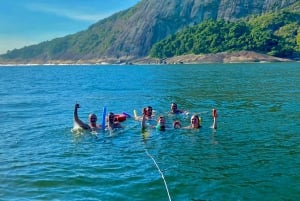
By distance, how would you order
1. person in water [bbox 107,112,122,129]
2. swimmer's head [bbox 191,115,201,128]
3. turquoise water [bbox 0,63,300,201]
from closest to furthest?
1. turquoise water [bbox 0,63,300,201]
2. swimmer's head [bbox 191,115,201,128]
3. person in water [bbox 107,112,122,129]

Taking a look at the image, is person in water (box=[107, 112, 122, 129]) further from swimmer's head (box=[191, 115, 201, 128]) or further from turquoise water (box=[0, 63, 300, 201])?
swimmer's head (box=[191, 115, 201, 128])

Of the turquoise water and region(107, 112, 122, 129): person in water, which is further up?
region(107, 112, 122, 129): person in water

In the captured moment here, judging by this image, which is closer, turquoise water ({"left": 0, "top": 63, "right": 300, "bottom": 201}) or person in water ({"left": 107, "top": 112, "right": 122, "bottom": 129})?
turquoise water ({"left": 0, "top": 63, "right": 300, "bottom": 201})

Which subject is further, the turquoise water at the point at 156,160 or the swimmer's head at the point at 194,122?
the swimmer's head at the point at 194,122

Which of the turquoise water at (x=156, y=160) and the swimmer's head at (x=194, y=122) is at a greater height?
the swimmer's head at (x=194, y=122)

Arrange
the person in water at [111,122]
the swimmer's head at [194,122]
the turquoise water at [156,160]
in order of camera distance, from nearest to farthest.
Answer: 1. the turquoise water at [156,160]
2. the swimmer's head at [194,122]
3. the person in water at [111,122]

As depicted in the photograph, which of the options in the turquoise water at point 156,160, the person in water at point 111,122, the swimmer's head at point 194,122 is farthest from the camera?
the person in water at point 111,122

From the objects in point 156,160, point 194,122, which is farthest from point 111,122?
point 156,160

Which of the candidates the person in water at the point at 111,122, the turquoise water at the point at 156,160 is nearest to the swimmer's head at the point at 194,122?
the turquoise water at the point at 156,160

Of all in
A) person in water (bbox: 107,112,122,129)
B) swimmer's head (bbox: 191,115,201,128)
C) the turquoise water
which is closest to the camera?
the turquoise water

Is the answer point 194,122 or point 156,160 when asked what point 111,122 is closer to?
point 194,122

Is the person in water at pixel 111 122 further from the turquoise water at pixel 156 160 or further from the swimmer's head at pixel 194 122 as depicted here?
the swimmer's head at pixel 194 122

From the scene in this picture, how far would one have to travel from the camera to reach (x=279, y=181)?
68.1 ft

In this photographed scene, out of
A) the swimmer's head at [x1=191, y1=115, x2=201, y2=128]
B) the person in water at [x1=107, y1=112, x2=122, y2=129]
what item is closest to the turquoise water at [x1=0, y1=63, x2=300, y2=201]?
the swimmer's head at [x1=191, y1=115, x2=201, y2=128]
